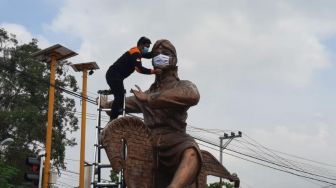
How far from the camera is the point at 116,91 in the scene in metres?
5.96

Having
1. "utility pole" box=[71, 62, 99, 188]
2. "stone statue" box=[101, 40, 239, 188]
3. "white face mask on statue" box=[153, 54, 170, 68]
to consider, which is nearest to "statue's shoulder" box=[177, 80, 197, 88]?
"stone statue" box=[101, 40, 239, 188]

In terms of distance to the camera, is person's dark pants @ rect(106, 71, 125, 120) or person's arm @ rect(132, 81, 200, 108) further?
person's dark pants @ rect(106, 71, 125, 120)

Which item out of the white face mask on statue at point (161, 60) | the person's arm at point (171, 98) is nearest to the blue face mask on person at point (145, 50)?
the white face mask on statue at point (161, 60)

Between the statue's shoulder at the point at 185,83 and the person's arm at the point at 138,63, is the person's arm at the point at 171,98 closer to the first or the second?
the statue's shoulder at the point at 185,83

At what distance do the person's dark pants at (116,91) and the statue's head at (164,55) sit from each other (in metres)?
0.66

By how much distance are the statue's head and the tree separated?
1864cm

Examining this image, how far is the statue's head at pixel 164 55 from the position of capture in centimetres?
506

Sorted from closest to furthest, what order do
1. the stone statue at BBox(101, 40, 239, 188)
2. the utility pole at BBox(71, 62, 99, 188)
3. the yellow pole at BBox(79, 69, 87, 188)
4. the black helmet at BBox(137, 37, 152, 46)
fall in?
the stone statue at BBox(101, 40, 239, 188)
the black helmet at BBox(137, 37, 152, 46)
the utility pole at BBox(71, 62, 99, 188)
the yellow pole at BBox(79, 69, 87, 188)

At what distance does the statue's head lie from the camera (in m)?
5.06

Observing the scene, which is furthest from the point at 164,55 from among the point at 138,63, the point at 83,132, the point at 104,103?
A: the point at 83,132

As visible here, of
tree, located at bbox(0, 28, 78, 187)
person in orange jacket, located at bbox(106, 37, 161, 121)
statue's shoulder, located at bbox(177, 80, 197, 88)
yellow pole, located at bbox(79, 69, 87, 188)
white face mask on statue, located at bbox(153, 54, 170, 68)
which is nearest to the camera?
statue's shoulder, located at bbox(177, 80, 197, 88)

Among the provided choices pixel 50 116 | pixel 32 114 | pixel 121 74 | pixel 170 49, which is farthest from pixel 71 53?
pixel 32 114

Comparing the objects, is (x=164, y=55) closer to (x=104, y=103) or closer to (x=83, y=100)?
(x=104, y=103)

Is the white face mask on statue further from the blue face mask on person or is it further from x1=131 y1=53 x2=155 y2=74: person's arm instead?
the blue face mask on person
